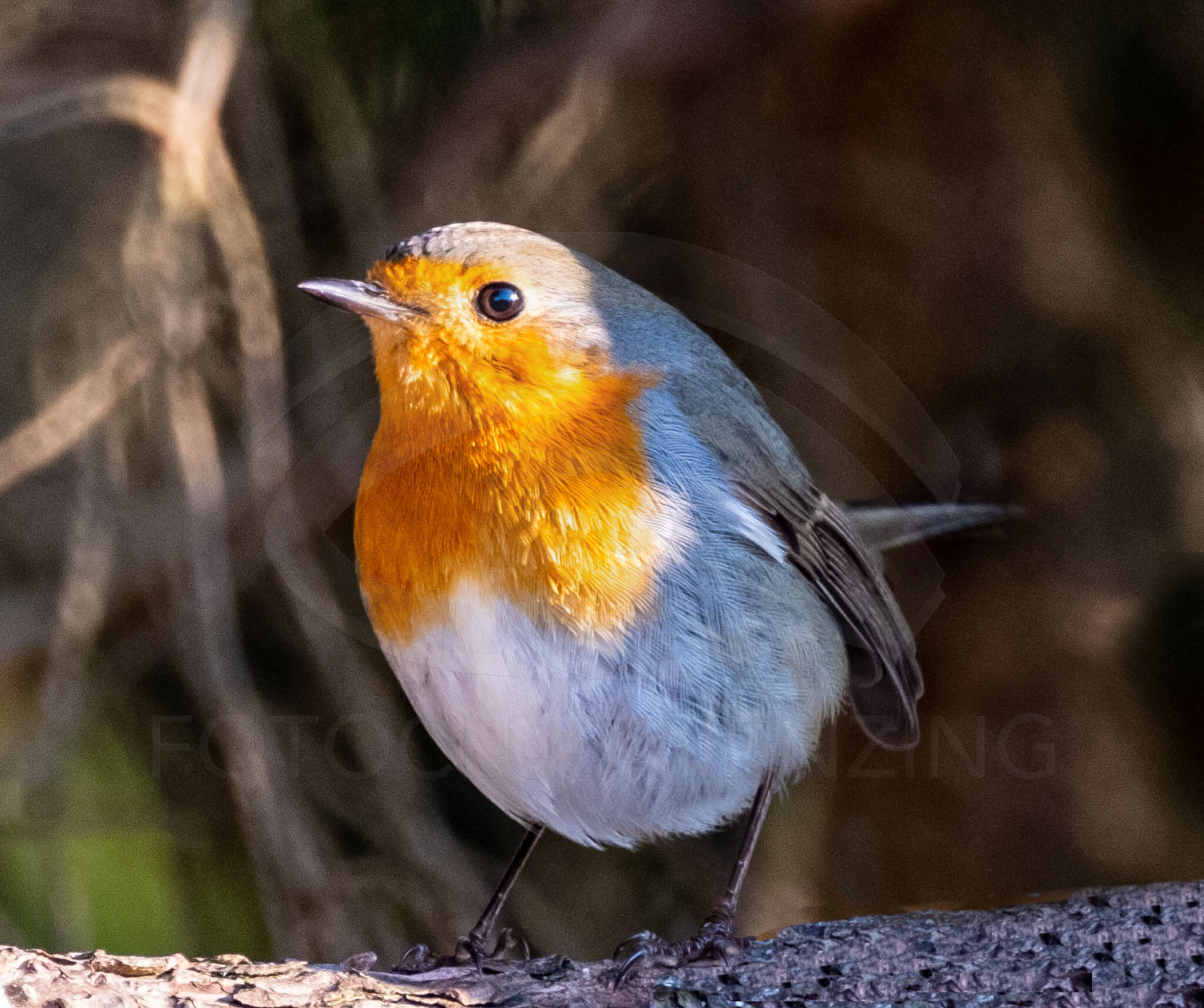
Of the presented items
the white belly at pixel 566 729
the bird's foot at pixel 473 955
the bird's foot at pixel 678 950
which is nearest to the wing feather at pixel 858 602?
the white belly at pixel 566 729

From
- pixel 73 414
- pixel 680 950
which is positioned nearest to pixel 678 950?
pixel 680 950

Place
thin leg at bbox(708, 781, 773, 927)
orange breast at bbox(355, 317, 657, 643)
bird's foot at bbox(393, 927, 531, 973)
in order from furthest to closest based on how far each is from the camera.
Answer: thin leg at bbox(708, 781, 773, 927) < bird's foot at bbox(393, 927, 531, 973) < orange breast at bbox(355, 317, 657, 643)

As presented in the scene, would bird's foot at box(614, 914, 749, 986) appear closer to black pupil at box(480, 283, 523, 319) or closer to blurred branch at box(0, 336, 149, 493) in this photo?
black pupil at box(480, 283, 523, 319)

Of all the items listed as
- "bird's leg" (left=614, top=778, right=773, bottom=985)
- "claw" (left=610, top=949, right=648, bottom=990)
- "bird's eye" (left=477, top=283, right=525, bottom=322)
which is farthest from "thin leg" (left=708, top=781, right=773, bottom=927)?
"bird's eye" (left=477, top=283, right=525, bottom=322)

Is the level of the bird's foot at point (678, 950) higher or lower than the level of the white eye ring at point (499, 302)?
lower

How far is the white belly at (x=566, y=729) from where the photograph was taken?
1.67 metres

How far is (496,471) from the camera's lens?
1.70 meters

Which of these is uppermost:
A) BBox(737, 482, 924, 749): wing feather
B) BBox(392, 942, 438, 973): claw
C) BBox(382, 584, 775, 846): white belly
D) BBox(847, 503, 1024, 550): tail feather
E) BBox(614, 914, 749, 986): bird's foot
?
BBox(847, 503, 1024, 550): tail feather

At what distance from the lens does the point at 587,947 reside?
234 cm

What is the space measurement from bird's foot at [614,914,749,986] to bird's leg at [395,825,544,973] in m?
0.24

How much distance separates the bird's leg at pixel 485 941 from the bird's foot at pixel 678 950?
0.24 m

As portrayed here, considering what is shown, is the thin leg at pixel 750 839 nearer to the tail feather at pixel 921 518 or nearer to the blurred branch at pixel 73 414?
the tail feather at pixel 921 518

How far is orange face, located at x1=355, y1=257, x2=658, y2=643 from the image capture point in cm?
166

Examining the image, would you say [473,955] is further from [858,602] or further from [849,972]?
[858,602]
